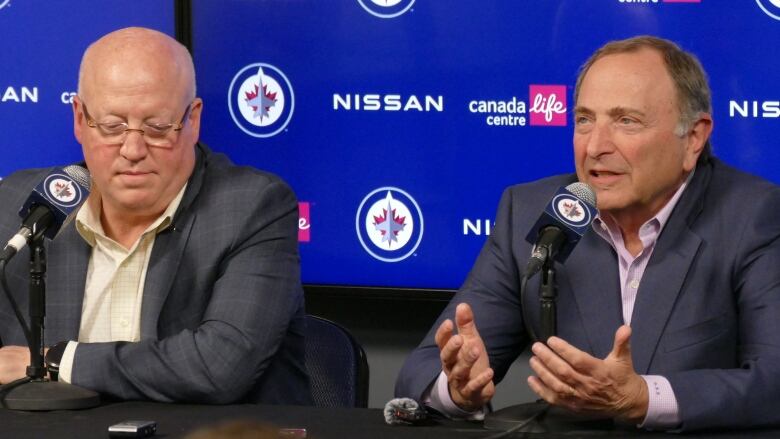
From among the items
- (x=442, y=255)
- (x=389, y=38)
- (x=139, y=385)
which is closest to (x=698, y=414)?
(x=139, y=385)

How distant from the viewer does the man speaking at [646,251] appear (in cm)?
323

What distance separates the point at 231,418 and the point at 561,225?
0.82 m

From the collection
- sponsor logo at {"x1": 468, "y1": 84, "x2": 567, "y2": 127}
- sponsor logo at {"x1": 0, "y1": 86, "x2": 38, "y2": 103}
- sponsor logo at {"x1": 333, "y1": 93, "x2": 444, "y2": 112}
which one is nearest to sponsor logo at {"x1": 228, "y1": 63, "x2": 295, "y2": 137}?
sponsor logo at {"x1": 333, "y1": 93, "x2": 444, "y2": 112}

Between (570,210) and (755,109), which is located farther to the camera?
(755,109)

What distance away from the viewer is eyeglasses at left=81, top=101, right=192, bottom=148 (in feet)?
11.5

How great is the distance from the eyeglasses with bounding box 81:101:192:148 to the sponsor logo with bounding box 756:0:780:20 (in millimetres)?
1982

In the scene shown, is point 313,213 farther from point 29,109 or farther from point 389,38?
point 29,109

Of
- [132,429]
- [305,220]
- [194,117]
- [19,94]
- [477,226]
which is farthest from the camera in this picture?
[19,94]

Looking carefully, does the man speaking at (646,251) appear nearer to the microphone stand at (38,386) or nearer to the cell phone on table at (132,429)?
the cell phone on table at (132,429)

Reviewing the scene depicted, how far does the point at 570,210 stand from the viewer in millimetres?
2781

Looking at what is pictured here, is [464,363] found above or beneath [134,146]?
beneath

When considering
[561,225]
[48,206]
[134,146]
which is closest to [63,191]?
[48,206]

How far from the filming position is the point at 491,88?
4570mm

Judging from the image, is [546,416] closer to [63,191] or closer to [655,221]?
[655,221]
